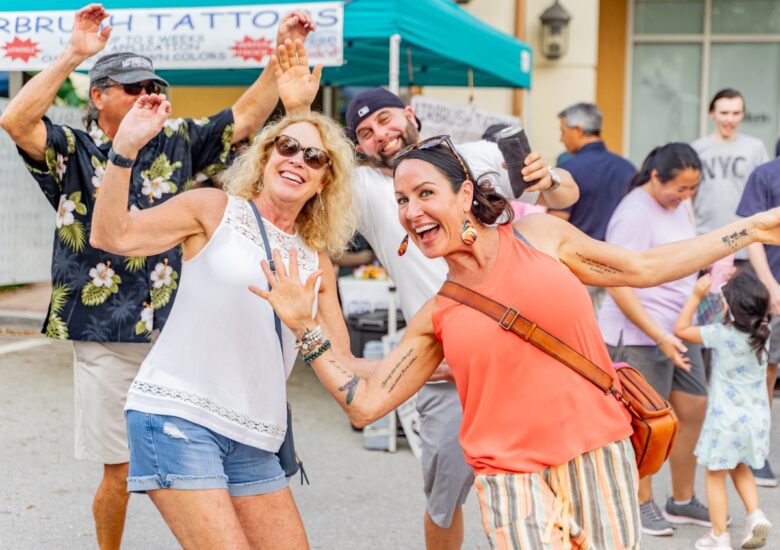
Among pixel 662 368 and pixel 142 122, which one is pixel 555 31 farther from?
pixel 142 122

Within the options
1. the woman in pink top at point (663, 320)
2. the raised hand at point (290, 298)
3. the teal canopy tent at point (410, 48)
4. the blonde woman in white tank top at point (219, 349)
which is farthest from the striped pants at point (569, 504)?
the teal canopy tent at point (410, 48)

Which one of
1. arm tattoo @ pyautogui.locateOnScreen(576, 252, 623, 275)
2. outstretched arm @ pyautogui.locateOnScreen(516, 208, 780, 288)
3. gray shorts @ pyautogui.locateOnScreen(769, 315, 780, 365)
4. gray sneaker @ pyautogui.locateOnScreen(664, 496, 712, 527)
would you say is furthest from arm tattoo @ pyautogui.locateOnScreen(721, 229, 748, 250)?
gray shorts @ pyautogui.locateOnScreen(769, 315, 780, 365)

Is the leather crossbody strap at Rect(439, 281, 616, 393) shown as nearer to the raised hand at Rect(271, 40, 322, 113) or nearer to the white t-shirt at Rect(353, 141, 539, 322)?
the white t-shirt at Rect(353, 141, 539, 322)

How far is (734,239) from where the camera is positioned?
301cm

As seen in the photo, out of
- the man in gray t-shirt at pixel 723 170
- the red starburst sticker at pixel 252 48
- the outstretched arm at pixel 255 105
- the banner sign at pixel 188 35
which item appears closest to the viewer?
the outstretched arm at pixel 255 105

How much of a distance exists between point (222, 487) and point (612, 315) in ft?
9.01

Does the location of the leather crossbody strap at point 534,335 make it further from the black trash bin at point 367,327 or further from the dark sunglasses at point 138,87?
the black trash bin at point 367,327

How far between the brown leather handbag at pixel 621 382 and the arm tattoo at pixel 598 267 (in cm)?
27

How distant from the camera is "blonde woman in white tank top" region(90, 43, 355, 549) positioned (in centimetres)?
297

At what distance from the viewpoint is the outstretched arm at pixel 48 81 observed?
369cm

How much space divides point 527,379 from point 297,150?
104 cm

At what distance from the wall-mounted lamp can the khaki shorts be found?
8.36 m

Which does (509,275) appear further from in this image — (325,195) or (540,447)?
(325,195)

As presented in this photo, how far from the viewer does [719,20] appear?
1201 cm
